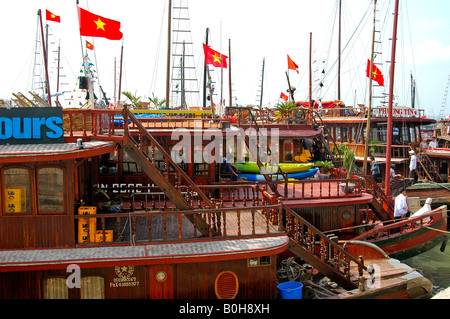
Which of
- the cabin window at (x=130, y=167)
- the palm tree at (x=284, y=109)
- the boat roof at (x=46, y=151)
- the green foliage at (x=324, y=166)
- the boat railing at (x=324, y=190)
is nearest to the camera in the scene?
the boat roof at (x=46, y=151)

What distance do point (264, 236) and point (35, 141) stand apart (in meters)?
5.84

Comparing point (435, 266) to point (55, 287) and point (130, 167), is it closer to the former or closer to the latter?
point (130, 167)

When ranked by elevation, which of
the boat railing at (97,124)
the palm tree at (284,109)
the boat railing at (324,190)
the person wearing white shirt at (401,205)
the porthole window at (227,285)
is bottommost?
the porthole window at (227,285)

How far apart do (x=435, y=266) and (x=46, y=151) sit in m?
16.3

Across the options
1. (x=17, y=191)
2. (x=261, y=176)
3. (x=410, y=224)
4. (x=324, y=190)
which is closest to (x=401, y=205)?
(x=410, y=224)

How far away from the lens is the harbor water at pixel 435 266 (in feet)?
50.2

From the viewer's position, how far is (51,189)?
879 cm

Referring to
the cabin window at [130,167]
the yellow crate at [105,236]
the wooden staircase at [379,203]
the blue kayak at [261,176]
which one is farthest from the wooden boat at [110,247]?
the blue kayak at [261,176]

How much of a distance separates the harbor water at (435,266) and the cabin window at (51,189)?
1308cm

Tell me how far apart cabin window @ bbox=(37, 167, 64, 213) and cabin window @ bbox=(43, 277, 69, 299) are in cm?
154

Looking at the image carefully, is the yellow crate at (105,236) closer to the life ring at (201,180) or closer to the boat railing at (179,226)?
the boat railing at (179,226)

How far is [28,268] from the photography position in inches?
323

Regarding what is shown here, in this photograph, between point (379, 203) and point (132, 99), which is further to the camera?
point (132, 99)
